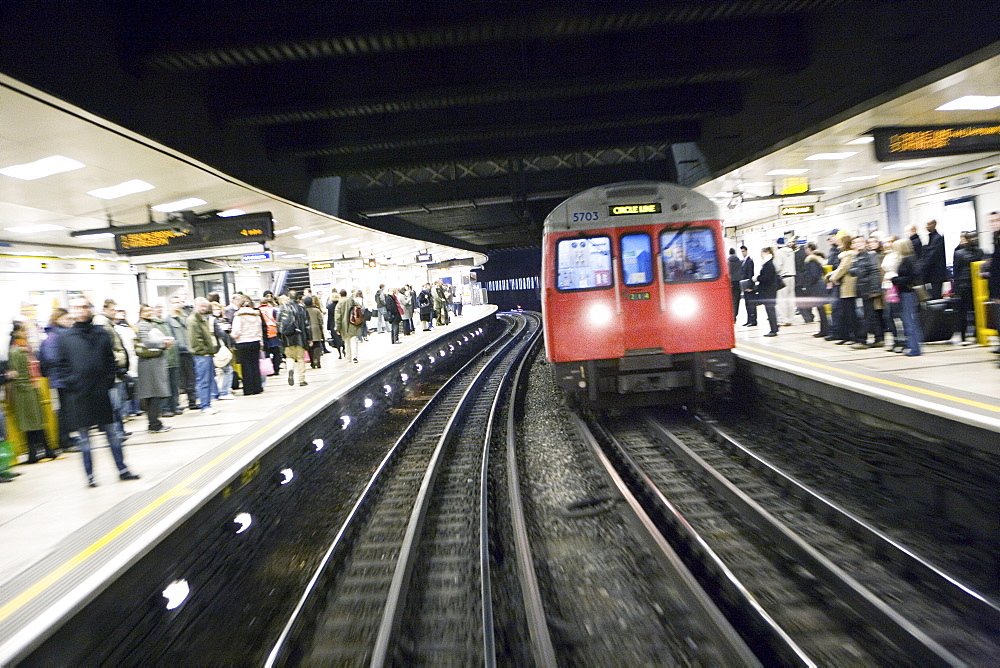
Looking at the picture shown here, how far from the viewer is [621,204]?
8297mm

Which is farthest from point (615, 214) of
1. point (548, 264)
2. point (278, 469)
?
point (278, 469)

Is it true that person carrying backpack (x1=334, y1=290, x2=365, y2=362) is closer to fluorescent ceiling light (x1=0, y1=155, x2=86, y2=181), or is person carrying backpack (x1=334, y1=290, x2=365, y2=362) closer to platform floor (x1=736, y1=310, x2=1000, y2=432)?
fluorescent ceiling light (x1=0, y1=155, x2=86, y2=181)

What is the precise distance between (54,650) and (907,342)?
969cm

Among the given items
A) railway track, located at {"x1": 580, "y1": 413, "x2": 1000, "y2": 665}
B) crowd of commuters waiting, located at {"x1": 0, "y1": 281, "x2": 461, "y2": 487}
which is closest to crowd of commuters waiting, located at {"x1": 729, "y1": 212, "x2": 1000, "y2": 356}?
railway track, located at {"x1": 580, "y1": 413, "x2": 1000, "y2": 665}

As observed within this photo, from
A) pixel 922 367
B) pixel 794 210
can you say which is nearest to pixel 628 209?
pixel 922 367

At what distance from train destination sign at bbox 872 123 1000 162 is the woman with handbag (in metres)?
9.52

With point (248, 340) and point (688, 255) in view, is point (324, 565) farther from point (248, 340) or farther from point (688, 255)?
point (248, 340)

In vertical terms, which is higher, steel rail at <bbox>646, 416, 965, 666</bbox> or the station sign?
the station sign

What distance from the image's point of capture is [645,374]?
833 cm

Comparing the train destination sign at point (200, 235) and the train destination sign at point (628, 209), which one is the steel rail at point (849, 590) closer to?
the train destination sign at point (628, 209)

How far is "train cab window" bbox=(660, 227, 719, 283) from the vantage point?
27.2 ft

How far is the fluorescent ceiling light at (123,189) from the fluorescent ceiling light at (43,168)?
107cm

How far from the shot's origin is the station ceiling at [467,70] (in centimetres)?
552

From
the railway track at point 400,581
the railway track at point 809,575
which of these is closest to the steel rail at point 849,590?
the railway track at point 809,575
